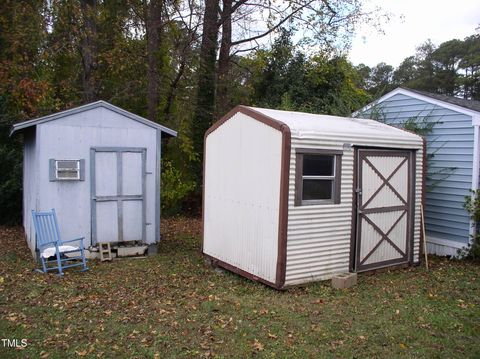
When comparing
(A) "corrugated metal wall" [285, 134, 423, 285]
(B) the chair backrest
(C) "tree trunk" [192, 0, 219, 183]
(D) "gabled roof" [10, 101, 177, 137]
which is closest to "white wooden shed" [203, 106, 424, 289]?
(A) "corrugated metal wall" [285, 134, 423, 285]

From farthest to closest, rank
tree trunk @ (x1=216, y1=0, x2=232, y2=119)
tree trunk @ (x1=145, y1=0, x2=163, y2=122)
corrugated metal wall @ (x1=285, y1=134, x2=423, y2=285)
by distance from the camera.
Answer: tree trunk @ (x1=216, y1=0, x2=232, y2=119), tree trunk @ (x1=145, y1=0, x2=163, y2=122), corrugated metal wall @ (x1=285, y1=134, x2=423, y2=285)

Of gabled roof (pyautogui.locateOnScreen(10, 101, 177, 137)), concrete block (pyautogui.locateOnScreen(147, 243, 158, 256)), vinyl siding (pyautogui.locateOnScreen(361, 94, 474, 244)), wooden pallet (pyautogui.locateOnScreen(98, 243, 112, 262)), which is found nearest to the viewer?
gabled roof (pyautogui.locateOnScreen(10, 101, 177, 137))

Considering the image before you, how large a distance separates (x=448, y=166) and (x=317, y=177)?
158 inches

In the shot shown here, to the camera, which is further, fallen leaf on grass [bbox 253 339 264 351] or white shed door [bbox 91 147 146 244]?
white shed door [bbox 91 147 146 244]

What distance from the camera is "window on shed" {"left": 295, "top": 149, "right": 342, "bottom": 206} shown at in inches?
265

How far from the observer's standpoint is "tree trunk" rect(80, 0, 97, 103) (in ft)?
47.7

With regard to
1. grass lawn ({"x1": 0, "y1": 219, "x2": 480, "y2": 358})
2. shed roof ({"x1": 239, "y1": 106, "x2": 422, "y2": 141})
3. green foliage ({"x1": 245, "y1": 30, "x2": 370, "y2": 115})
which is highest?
green foliage ({"x1": 245, "y1": 30, "x2": 370, "y2": 115})

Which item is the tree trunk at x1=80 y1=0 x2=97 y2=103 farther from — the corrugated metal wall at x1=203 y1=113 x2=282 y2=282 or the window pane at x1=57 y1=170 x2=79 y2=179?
the corrugated metal wall at x1=203 y1=113 x2=282 y2=282

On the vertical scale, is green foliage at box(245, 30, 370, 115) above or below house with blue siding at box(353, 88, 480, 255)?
above

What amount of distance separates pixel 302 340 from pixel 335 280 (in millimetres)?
2130

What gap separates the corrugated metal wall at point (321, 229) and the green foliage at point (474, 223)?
8.53 feet

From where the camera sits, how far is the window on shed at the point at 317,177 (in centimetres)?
673

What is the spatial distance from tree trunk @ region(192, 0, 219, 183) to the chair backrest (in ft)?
25.6

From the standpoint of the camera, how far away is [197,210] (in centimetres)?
1542
